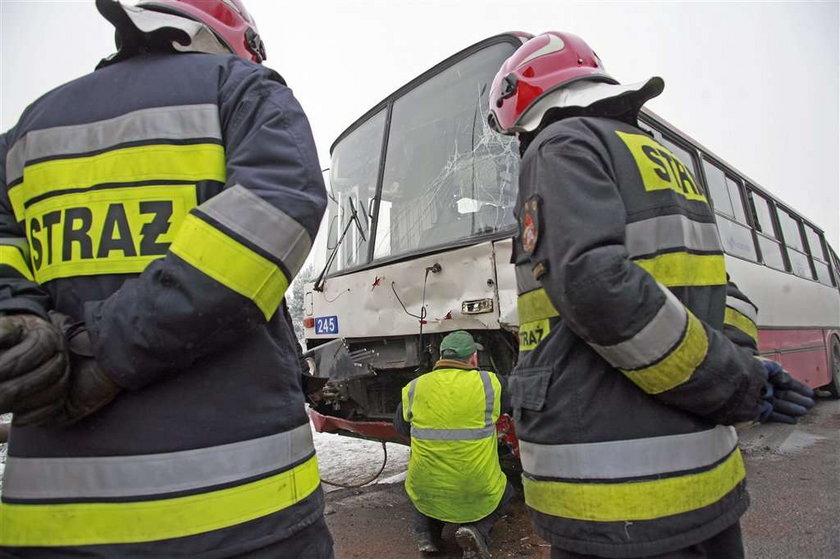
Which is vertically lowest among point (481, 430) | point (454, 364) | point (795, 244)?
point (481, 430)

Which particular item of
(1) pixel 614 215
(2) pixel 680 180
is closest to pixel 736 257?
(2) pixel 680 180

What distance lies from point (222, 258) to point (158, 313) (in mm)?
155

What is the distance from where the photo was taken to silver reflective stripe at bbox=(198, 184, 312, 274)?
1.12 metres

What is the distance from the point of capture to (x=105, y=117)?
1289mm

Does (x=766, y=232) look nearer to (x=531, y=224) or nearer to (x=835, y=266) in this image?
(x=835, y=266)

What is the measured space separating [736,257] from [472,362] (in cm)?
325

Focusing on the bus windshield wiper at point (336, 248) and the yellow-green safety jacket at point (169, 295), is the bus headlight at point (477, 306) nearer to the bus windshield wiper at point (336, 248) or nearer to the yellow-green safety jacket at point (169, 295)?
the bus windshield wiper at point (336, 248)

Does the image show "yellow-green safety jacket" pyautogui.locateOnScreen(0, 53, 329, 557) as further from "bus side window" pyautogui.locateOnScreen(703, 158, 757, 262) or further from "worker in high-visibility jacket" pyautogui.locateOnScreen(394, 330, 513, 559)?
"bus side window" pyautogui.locateOnScreen(703, 158, 757, 262)

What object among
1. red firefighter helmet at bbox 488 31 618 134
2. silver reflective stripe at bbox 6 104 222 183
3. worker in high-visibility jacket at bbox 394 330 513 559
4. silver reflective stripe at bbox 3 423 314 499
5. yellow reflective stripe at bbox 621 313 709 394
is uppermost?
red firefighter helmet at bbox 488 31 618 134

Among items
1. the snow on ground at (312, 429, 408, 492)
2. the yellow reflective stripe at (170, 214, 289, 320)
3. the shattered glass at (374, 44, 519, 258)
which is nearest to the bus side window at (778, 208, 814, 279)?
the shattered glass at (374, 44, 519, 258)

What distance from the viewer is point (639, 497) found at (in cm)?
135

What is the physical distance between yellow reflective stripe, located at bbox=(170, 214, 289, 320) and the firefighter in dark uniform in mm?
711

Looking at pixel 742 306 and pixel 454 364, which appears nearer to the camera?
pixel 742 306

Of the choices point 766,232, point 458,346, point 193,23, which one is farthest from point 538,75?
point 766,232
